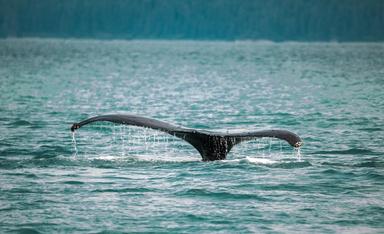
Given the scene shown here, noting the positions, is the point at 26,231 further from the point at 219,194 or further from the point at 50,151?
the point at 50,151

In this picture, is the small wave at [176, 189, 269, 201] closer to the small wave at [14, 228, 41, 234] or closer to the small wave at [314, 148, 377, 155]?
the small wave at [14, 228, 41, 234]

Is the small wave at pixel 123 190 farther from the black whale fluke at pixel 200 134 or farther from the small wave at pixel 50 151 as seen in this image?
the small wave at pixel 50 151

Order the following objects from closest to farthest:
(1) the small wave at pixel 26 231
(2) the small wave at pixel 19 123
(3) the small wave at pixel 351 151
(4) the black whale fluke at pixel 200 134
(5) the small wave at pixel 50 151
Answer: (1) the small wave at pixel 26 231, (4) the black whale fluke at pixel 200 134, (5) the small wave at pixel 50 151, (3) the small wave at pixel 351 151, (2) the small wave at pixel 19 123

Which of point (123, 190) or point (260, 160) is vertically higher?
point (260, 160)

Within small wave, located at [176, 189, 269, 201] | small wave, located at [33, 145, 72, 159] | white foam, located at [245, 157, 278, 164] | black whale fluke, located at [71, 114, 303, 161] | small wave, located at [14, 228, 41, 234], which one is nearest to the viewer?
small wave, located at [14, 228, 41, 234]

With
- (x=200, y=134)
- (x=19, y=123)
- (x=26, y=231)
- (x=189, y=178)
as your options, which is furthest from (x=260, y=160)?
(x=19, y=123)

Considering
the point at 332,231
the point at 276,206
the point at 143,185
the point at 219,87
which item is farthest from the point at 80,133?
the point at 219,87

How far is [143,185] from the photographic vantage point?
16.6 m

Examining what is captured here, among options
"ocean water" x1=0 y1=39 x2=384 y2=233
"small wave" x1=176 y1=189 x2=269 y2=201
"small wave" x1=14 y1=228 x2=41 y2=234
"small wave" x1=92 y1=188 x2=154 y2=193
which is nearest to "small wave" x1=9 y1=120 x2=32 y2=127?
"ocean water" x1=0 y1=39 x2=384 y2=233

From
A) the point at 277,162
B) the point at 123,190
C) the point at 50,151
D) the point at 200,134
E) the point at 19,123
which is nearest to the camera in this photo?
the point at 123,190

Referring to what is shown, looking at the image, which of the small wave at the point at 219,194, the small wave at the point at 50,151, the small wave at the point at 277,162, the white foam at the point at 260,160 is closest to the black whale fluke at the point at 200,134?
the small wave at the point at 219,194

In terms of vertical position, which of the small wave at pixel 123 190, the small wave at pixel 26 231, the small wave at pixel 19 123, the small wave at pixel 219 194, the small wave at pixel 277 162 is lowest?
the small wave at pixel 26 231

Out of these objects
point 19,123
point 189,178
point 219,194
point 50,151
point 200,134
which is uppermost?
point 19,123

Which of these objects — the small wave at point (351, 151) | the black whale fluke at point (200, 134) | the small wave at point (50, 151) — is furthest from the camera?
the small wave at point (351, 151)
